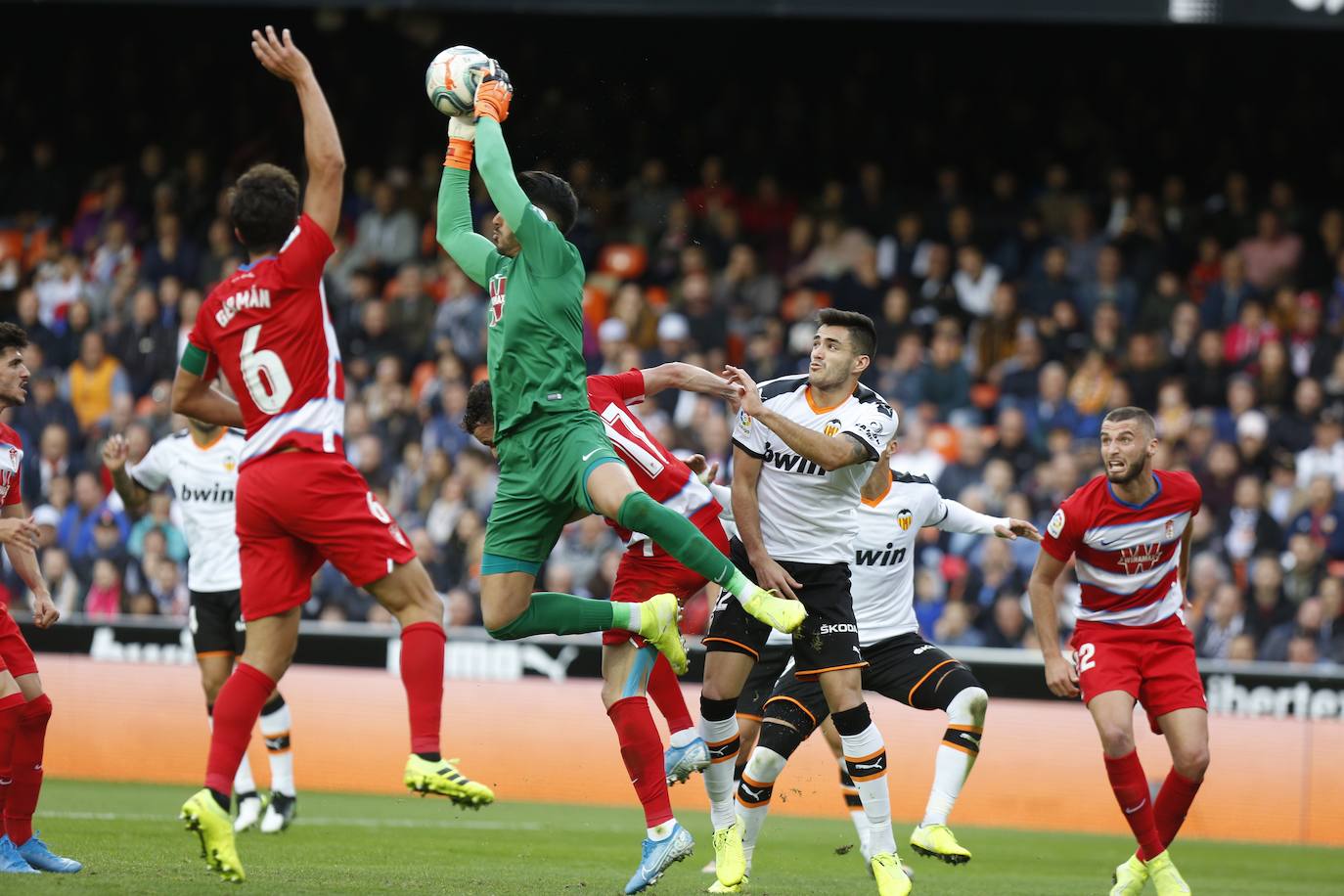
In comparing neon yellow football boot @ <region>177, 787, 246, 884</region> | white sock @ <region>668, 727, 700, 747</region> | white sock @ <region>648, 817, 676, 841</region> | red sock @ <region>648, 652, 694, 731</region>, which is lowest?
white sock @ <region>648, 817, 676, 841</region>

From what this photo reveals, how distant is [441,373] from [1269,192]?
995 centimetres

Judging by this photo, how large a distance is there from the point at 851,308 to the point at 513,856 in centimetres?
979

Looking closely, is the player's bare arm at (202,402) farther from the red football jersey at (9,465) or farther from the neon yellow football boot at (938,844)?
the neon yellow football boot at (938,844)

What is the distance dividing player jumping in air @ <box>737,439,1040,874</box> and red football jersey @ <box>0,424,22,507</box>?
160 inches

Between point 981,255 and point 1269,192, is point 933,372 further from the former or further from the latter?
point 1269,192

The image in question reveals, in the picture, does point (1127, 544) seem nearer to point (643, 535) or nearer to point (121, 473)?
point (643, 535)

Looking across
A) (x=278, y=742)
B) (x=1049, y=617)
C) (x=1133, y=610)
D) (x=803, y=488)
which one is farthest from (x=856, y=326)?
(x=278, y=742)


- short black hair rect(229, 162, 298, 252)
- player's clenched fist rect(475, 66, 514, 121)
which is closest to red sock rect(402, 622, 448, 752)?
short black hair rect(229, 162, 298, 252)

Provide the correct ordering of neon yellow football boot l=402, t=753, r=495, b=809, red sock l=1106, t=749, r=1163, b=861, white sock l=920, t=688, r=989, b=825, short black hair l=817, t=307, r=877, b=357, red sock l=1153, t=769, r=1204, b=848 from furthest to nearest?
white sock l=920, t=688, r=989, b=825, red sock l=1153, t=769, r=1204, b=848, red sock l=1106, t=749, r=1163, b=861, short black hair l=817, t=307, r=877, b=357, neon yellow football boot l=402, t=753, r=495, b=809

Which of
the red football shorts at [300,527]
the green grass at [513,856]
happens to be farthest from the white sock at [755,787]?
the red football shorts at [300,527]

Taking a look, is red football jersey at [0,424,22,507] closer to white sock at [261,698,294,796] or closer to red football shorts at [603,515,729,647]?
red football shorts at [603,515,729,647]

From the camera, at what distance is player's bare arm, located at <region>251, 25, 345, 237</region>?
671 cm

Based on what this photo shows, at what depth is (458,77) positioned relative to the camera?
7.79 meters

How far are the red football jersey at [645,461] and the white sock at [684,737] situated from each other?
0.93m
